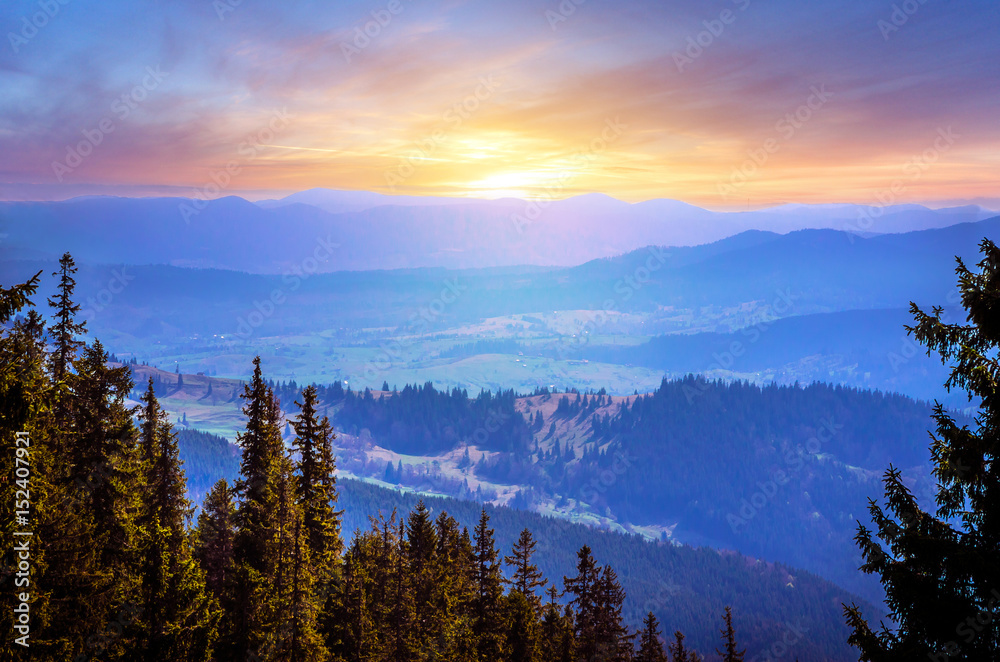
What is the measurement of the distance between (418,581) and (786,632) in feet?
653

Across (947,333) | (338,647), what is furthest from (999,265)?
(338,647)

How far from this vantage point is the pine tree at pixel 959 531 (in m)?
12.8

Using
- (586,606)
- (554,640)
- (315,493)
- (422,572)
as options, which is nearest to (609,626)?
(586,606)


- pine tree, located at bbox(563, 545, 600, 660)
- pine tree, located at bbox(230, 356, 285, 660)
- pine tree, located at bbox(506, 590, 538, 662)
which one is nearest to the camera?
pine tree, located at bbox(230, 356, 285, 660)

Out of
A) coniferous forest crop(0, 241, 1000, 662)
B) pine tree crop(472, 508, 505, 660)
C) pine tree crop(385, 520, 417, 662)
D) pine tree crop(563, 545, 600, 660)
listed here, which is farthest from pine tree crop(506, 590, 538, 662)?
pine tree crop(385, 520, 417, 662)

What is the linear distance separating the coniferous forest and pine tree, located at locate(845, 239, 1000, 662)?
4 centimetres

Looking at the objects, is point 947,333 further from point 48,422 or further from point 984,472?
point 48,422

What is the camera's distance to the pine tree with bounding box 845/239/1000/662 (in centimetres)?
1279

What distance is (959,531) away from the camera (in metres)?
13.2

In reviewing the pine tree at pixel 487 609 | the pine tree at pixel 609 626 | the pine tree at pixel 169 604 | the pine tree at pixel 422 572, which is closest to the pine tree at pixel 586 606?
the pine tree at pixel 609 626

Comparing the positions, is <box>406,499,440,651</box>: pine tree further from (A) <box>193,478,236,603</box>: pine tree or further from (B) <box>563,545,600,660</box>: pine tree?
(A) <box>193,478,236,603</box>: pine tree

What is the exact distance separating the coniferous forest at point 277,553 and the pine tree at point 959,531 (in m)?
0.04

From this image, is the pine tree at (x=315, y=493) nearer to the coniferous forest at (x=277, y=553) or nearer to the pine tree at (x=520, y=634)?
the coniferous forest at (x=277, y=553)

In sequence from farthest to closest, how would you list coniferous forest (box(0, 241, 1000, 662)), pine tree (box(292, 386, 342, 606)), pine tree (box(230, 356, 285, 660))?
pine tree (box(292, 386, 342, 606)) < pine tree (box(230, 356, 285, 660)) < coniferous forest (box(0, 241, 1000, 662))
